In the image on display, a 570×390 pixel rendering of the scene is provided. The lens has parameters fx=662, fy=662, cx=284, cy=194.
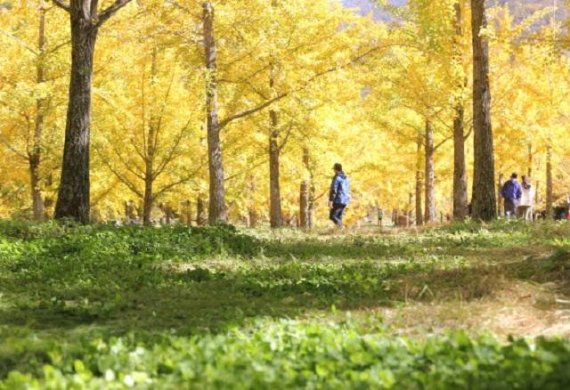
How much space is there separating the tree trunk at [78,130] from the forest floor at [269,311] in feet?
3.41

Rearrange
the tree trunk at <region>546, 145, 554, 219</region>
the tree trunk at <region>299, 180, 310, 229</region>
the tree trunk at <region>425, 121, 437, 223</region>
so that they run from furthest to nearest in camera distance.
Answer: the tree trunk at <region>546, 145, 554, 219</region> → the tree trunk at <region>299, 180, 310, 229</region> → the tree trunk at <region>425, 121, 437, 223</region>

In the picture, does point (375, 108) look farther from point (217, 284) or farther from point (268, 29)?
point (217, 284)

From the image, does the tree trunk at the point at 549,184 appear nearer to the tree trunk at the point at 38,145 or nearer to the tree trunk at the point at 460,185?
the tree trunk at the point at 460,185

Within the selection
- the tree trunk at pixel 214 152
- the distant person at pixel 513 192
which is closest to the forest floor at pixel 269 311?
the tree trunk at pixel 214 152

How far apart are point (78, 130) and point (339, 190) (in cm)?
747

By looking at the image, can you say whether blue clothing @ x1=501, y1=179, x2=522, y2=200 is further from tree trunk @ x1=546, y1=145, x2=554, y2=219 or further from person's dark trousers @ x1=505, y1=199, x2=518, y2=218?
tree trunk @ x1=546, y1=145, x2=554, y2=219

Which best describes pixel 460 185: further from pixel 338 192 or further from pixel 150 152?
pixel 150 152

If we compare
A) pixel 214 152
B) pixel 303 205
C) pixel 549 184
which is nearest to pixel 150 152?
pixel 214 152

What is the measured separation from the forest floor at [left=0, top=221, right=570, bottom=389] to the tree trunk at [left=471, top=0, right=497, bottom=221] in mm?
3537

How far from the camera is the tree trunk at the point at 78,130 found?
11.0 meters

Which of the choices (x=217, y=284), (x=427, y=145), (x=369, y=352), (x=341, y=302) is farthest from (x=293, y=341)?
(x=427, y=145)

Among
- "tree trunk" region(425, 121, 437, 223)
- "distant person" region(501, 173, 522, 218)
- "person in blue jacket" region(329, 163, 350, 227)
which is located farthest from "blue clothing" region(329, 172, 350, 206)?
"distant person" region(501, 173, 522, 218)

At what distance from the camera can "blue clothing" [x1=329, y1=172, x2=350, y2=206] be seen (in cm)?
1670

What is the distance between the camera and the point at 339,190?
55.0ft
